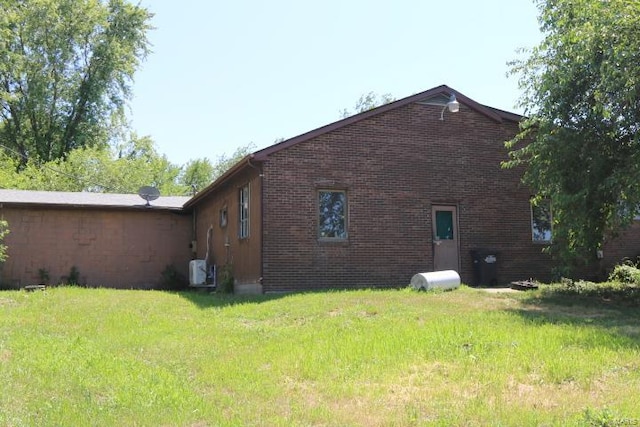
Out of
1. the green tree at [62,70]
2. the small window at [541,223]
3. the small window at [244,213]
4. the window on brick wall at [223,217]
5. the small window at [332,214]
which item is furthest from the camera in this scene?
the green tree at [62,70]

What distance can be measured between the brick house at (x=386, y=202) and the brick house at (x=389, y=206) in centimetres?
3

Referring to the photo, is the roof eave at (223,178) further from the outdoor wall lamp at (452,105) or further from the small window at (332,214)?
the outdoor wall lamp at (452,105)

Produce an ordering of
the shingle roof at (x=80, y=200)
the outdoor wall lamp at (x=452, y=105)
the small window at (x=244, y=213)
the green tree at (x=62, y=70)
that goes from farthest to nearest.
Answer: the green tree at (x=62, y=70) < the shingle roof at (x=80, y=200) < the small window at (x=244, y=213) < the outdoor wall lamp at (x=452, y=105)

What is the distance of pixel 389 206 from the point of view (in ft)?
50.2

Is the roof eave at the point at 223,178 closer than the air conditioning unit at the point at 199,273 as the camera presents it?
Yes

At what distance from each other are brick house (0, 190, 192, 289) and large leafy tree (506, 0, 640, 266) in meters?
13.7

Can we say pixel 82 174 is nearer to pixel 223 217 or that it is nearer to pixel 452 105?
pixel 223 217

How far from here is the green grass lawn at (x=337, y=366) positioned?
508 centimetres

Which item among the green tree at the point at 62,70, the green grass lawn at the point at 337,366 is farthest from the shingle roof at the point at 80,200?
the green tree at the point at 62,70

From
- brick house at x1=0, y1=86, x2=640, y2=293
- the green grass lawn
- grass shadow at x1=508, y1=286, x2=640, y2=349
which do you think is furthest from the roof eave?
grass shadow at x1=508, y1=286, x2=640, y2=349

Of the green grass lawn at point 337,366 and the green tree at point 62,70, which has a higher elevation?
the green tree at point 62,70

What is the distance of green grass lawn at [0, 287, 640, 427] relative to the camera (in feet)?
16.7

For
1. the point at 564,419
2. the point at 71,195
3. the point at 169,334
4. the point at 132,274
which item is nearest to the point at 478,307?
the point at 169,334

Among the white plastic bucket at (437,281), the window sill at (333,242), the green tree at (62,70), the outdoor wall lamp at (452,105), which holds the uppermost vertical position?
the green tree at (62,70)
